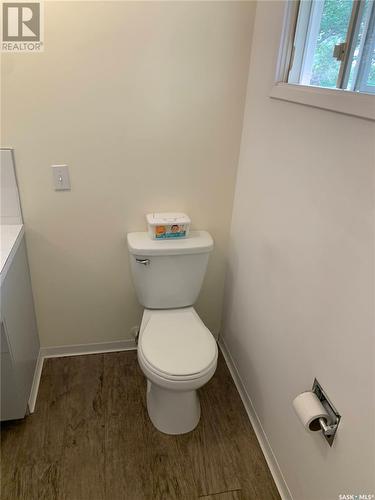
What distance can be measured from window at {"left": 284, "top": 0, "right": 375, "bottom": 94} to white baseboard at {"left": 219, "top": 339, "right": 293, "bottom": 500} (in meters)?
1.45

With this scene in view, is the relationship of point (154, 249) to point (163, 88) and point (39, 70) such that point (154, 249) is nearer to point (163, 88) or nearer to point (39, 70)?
point (163, 88)

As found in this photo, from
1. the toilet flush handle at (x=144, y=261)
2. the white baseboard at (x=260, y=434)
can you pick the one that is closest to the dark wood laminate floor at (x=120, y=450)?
the white baseboard at (x=260, y=434)

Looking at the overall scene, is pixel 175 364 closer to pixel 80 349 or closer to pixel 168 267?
pixel 168 267

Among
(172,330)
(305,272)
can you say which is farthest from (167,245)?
(305,272)

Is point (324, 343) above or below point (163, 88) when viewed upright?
below

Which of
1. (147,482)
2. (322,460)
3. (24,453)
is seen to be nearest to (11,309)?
(24,453)

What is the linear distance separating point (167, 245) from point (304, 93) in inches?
34.6

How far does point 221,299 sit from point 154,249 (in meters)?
0.68

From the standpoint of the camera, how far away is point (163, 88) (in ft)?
5.12

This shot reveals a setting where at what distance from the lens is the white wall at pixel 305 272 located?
937mm

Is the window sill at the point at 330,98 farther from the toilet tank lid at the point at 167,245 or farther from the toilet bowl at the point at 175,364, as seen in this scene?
the toilet bowl at the point at 175,364

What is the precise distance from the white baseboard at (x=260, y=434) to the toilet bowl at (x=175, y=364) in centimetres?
27

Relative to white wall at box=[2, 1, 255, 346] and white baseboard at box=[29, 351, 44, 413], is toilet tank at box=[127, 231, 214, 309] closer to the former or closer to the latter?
white wall at box=[2, 1, 255, 346]

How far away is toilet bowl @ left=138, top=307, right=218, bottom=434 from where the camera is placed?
56.6 inches
